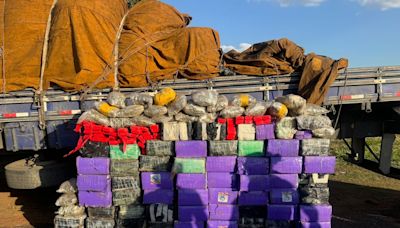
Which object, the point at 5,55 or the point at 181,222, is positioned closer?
the point at 181,222

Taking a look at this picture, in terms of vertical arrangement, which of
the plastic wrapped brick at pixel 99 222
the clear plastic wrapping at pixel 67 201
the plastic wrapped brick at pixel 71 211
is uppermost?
the clear plastic wrapping at pixel 67 201

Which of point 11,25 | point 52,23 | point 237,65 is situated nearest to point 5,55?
point 11,25

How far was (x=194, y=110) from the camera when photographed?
4.48 m

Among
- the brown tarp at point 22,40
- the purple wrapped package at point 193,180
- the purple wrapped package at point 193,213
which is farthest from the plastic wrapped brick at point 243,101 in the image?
the brown tarp at point 22,40

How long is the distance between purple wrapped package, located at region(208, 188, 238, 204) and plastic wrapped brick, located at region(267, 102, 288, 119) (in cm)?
107

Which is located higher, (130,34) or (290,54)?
(130,34)

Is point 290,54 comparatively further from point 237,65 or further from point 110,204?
point 110,204

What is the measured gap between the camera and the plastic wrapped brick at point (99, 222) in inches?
181

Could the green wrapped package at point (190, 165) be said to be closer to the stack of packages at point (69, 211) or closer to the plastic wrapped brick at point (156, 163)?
the plastic wrapped brick at point (156, 163)

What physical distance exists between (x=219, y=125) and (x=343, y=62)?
2142 millimetres

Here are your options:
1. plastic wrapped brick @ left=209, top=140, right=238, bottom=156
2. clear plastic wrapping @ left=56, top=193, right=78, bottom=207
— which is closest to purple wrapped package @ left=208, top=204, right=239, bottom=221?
plastic wrapped brick @ left=209, top=140, right=238, bottom=156

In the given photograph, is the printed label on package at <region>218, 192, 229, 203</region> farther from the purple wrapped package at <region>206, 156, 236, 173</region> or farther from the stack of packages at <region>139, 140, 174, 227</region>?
the stack of packages at <region>139, 140, 174, 227</region>

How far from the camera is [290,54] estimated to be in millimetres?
5262

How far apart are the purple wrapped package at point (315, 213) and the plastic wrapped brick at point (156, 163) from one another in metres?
1.74
